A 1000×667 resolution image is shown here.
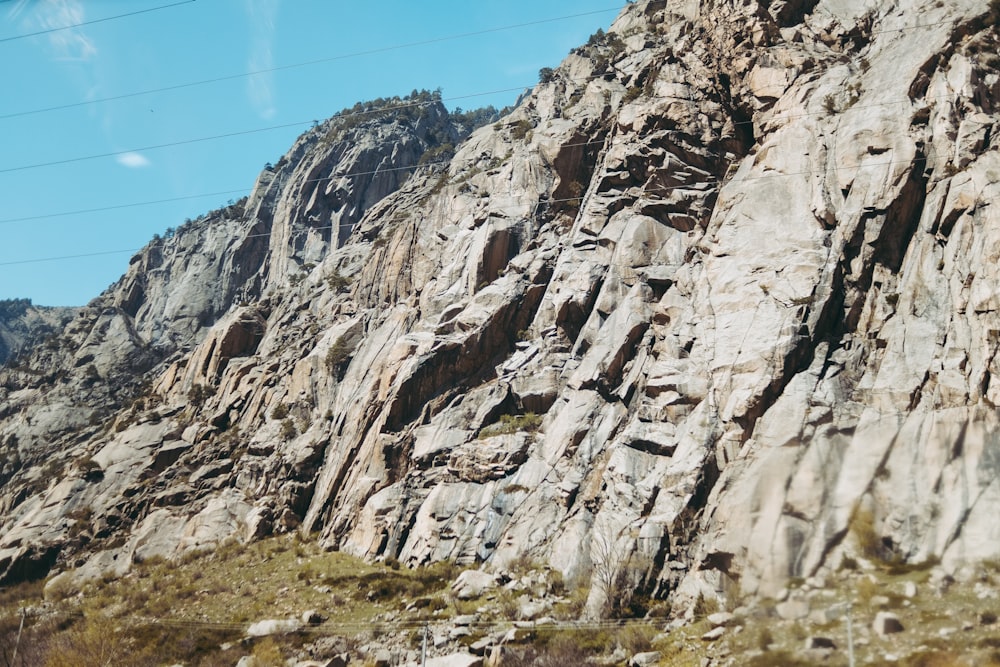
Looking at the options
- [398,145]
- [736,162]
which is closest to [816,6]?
[736,162]

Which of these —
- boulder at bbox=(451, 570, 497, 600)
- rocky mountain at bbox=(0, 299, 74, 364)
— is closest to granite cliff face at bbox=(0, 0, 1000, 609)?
boulder at bbox=(451, 570, 497, 600)

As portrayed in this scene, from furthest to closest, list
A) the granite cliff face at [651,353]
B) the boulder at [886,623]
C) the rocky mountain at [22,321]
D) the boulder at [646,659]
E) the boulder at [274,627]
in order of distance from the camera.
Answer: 1. the rocky mountain at [22,321]
2. the boulder at [274,627]
3. the granite cliff face at [651,353]
4. the boulder at [646,659]
5. the boulder at [886,623]

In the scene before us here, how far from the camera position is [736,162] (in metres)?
42.4

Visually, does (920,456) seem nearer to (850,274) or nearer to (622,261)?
(850,274)

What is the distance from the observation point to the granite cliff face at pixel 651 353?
2145 cm

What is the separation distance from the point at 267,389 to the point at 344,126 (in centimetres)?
6525

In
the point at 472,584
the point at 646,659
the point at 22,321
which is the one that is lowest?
the point at 646,659

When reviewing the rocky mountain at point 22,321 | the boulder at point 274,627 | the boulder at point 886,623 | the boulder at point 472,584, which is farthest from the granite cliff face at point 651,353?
the rocky mountain at point 22,321

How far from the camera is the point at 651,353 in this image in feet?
111

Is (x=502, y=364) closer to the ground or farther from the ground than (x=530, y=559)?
farther from the ground

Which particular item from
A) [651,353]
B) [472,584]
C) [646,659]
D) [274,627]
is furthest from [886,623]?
[274,627]

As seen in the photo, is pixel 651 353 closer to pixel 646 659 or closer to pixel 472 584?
pixel 472 584

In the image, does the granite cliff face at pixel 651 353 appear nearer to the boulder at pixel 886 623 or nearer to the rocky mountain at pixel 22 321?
the boulder at pixel 886 623

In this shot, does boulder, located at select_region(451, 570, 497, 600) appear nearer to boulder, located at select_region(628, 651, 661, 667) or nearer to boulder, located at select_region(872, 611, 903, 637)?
boulder, located at select_region(628, 651, 661, 667)
